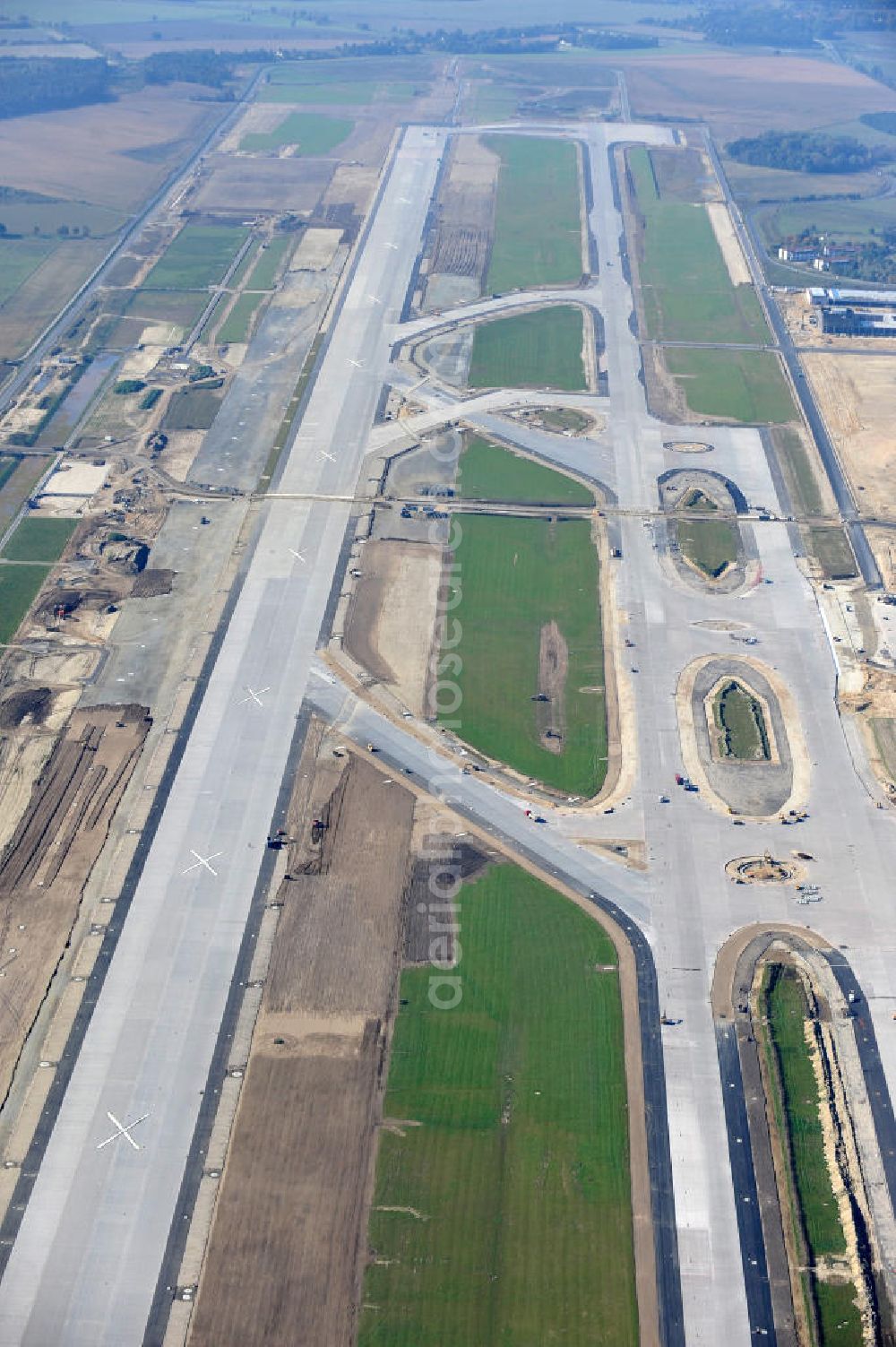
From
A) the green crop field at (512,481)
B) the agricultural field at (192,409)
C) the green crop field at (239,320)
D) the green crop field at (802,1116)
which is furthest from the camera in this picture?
the green crop field at (239,320)

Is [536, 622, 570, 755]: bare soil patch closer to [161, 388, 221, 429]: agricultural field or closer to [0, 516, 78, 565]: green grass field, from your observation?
[0, 516, 78, 565]: green grass field

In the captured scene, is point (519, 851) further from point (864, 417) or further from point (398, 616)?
point (864, 417)

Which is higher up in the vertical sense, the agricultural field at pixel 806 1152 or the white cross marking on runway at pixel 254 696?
the white cross marking on runway at pixel 254 696

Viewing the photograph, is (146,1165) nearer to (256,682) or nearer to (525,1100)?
(525,1100)

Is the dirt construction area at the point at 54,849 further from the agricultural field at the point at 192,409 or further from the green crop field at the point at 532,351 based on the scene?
the green crop field at the point at 532,351

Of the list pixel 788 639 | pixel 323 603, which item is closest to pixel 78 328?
pixel 323 603

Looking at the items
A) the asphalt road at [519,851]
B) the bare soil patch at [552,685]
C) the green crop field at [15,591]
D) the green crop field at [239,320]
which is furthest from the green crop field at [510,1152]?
the green crop field at [239,320]

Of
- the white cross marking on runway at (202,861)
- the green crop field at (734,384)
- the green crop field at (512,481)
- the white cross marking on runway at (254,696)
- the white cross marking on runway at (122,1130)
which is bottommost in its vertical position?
the white cross marking on runway at (122,1130)
